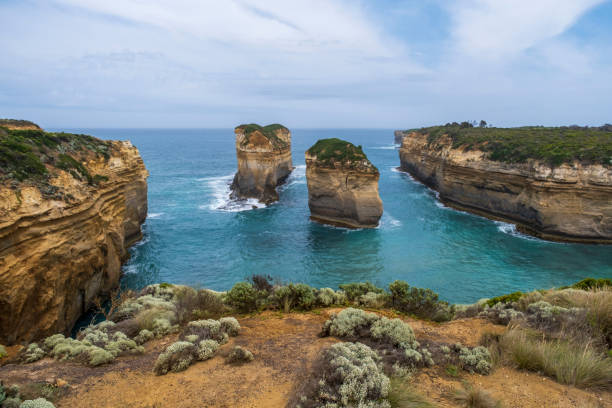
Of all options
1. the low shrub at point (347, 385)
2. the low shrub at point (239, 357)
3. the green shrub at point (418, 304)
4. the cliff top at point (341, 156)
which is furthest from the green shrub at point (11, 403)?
the cliff top at point (341, 156)

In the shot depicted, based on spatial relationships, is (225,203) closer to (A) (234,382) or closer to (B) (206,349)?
(B) (206,349)

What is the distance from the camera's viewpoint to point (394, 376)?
564 cm

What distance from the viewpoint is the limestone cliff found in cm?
1128

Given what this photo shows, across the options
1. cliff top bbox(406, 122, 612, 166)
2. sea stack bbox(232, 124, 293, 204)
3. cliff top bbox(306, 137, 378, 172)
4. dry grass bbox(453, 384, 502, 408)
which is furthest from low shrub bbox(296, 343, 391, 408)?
sea stack bbox(232, 124, 293, 204)

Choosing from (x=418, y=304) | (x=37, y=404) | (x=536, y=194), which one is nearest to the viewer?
(x=37, y=404)

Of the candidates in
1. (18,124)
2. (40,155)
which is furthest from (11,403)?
(18,124)

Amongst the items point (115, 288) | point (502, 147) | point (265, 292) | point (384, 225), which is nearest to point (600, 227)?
point (502, 147)

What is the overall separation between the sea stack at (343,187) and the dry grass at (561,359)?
78.7 ft

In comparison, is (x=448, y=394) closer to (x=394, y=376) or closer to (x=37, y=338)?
(x=394, y=376)

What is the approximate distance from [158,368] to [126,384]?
0.57 m

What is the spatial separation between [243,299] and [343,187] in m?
22.2

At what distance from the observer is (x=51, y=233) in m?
12.9

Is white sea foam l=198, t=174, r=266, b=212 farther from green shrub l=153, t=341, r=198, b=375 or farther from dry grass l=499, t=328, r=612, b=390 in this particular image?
dry grass l=499, t=328, r=612, b=390

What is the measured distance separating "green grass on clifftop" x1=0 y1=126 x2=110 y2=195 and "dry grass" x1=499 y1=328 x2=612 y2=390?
16929mm
